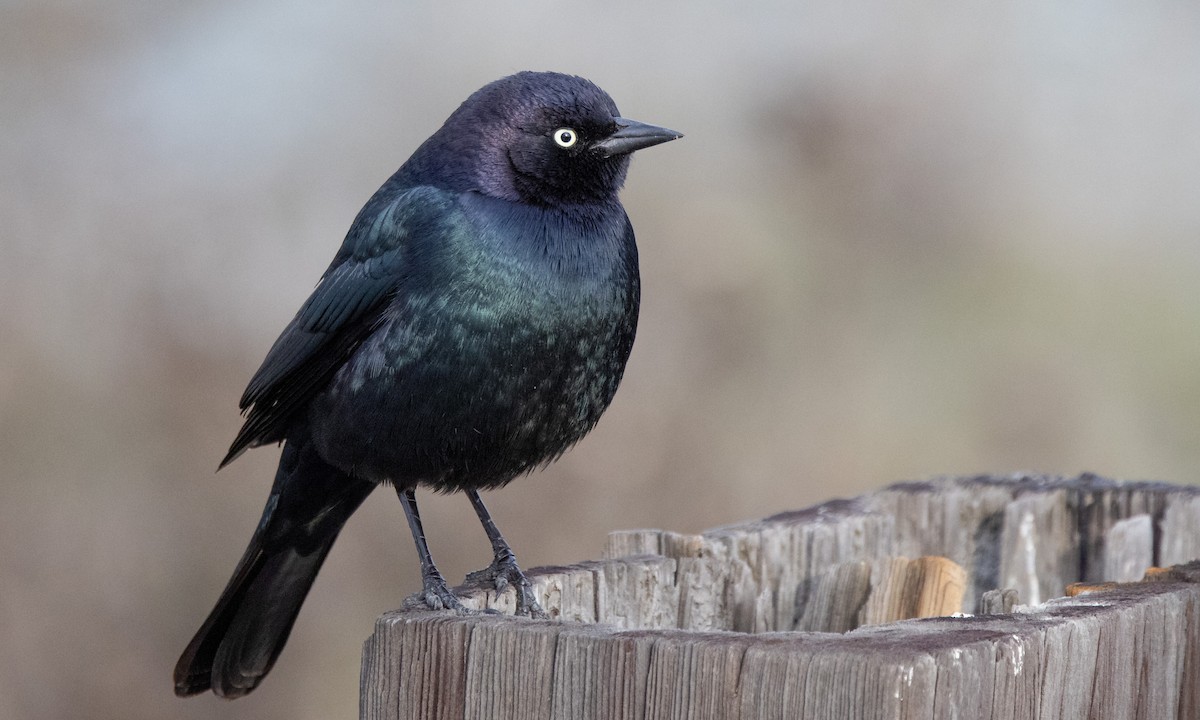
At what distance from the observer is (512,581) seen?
3.05 metres

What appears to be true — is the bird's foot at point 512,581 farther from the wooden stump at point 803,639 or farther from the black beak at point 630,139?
the black beak at point 630,139

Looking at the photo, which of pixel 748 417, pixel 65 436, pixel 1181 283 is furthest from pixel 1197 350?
pixel 65 436

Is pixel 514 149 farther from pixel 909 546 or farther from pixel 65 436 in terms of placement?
pixel 65 436

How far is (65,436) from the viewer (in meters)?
5.36

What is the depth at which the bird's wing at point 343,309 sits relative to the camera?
347cm

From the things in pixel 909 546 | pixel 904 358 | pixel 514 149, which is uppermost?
pixel 514 149

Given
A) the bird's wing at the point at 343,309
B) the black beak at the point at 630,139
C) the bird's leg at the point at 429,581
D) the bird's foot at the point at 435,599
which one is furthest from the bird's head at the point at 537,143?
the bird's foot at the point at 435,599

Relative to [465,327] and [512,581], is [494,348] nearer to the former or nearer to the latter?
[465,327]

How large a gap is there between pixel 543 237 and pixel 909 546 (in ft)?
4.58

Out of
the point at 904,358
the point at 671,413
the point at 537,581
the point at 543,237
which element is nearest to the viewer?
the point at 537,581

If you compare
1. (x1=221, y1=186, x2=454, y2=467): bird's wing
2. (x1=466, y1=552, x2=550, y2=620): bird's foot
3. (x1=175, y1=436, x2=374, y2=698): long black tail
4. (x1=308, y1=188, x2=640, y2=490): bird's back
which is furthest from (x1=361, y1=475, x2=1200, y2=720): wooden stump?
(x1=175, y1=436, x2=374, y2=698): long black tail

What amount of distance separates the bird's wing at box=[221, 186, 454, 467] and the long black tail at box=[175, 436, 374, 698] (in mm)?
132

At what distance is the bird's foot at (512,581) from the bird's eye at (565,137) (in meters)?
1.00

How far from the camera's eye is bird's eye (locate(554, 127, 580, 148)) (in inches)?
139
